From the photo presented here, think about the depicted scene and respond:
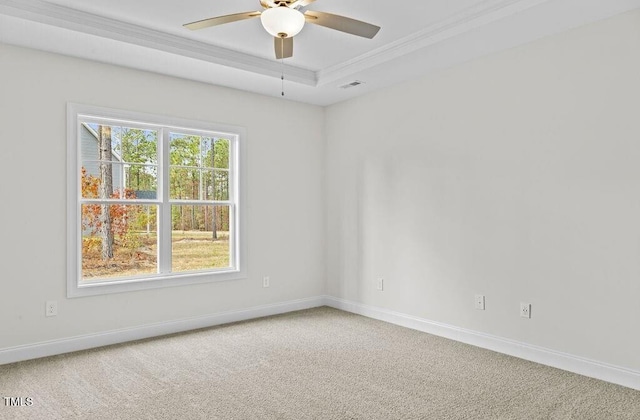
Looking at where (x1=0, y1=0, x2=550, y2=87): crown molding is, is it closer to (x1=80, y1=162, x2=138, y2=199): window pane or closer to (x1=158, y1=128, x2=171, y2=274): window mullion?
(x1=158, y1=128, x2=171, y2=274): window mullion

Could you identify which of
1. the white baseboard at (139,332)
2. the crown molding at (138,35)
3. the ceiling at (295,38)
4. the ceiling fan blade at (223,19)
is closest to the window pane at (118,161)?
the ceiling at (295,38)

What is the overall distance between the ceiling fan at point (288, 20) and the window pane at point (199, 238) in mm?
2308

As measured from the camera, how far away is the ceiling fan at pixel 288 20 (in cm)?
238

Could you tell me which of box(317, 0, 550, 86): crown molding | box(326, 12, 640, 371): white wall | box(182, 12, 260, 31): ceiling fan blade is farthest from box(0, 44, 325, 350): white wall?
box(182, 12, 260, 31): ceiling fan blade

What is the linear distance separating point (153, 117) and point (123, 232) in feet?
3.72

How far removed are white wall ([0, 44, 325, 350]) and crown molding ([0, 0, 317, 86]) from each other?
60cm

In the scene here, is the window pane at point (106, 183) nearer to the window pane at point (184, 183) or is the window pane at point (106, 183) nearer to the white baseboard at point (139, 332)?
the window pane at point (184, 183)

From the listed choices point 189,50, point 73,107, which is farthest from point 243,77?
point 73,107

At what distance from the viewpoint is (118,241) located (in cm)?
412

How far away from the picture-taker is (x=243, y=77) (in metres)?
4.34

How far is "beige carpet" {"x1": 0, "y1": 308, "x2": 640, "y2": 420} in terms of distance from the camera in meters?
2.59

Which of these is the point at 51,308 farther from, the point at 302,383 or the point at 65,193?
the point at 302,383

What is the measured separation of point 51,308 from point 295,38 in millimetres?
3040

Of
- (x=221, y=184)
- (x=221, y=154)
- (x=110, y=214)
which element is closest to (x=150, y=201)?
(x=110, y=214)
